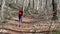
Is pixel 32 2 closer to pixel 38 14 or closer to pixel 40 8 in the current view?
pixel 40 8

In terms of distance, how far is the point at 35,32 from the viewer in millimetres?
6227

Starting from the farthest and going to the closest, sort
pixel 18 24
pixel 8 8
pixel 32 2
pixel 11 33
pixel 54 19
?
pixel 32 2, pixel 8 8, pixel 54 19, pixel 18 24, pixel 11 33

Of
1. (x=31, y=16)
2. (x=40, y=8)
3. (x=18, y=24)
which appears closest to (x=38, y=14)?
(x=31, y=16)

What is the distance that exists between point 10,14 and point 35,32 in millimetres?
1636

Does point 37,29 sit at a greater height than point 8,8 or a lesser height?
lesser

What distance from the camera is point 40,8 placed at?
29.7ft

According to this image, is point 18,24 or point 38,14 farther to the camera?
point 38,14

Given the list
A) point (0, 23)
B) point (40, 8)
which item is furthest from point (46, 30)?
point (40, 8)

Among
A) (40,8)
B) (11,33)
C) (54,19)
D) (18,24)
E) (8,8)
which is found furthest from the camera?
(40,8)

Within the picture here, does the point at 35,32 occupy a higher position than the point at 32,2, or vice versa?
the point at 32,2

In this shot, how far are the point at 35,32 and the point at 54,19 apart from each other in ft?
4.36

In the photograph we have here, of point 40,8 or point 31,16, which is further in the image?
point 40,8

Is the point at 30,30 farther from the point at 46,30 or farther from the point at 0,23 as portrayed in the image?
the point at 0,23

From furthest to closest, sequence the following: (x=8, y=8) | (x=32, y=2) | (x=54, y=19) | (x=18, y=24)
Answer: (x=32, y=2), (x=8, y=8), (x=54, y=19), (x=18, y=24)
